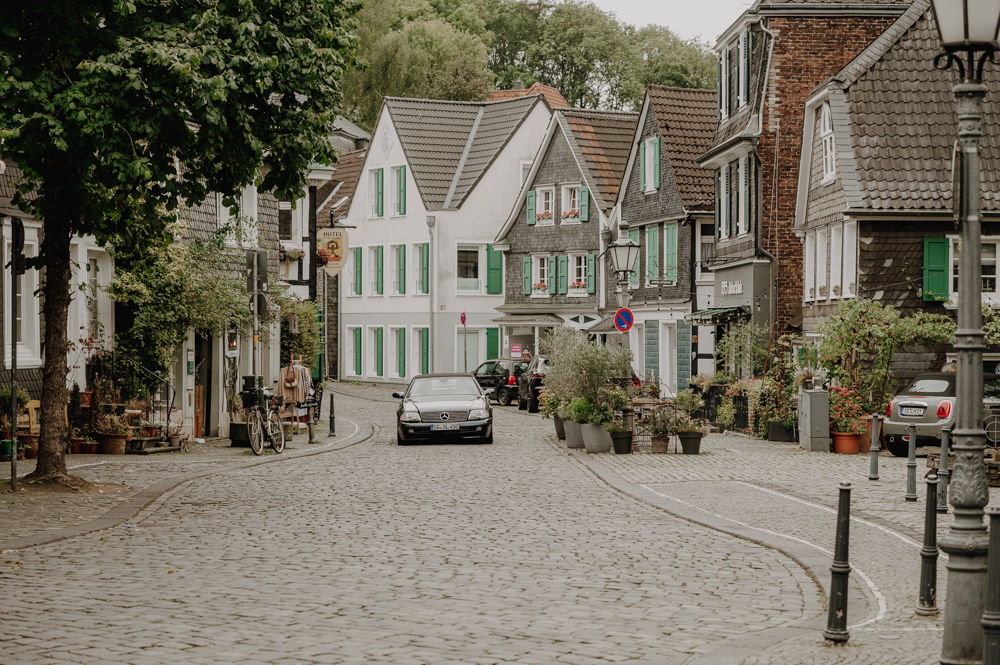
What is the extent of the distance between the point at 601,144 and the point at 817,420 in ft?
101

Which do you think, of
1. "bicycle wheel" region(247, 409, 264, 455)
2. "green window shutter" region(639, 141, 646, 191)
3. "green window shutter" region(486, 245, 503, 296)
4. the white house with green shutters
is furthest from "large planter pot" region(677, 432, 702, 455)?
"green window shutter" region(486, 245, 503, 296)

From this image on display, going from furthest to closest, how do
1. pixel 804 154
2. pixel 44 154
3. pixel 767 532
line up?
pixel 804 154 < pixel 44 154 < pixel 767 532

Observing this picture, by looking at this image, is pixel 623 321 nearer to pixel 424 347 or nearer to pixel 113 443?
pixel 113 443

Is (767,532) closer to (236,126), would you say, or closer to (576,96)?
(236,126)

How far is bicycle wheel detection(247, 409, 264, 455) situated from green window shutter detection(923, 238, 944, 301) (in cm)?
1466

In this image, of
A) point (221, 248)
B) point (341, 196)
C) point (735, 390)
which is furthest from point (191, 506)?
point (341, 196)

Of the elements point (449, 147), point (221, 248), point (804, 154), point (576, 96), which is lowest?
point (221, 248)

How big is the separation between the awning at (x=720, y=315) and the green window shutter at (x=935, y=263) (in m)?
6.62

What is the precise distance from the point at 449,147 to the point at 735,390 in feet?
104

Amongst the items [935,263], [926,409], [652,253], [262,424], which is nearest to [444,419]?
[262,424]

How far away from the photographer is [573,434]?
2391cm

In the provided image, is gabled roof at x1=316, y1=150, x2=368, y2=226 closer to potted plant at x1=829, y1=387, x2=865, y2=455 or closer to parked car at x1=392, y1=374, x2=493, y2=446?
parked car at x1=392, y1=374, x2=493, y2=446

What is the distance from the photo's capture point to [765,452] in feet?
75.4

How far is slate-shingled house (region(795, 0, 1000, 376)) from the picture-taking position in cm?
2783
